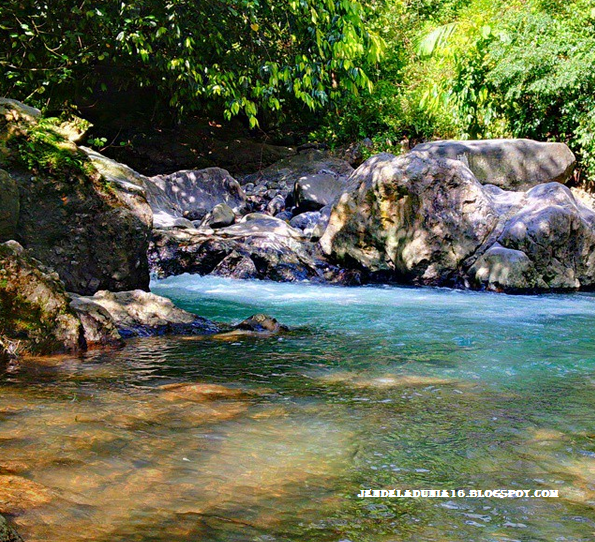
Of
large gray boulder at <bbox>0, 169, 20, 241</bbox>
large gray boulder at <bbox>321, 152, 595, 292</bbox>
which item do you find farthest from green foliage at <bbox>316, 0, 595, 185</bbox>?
large gray boulder at <bbox>0, 169, 20, 241</bbox>

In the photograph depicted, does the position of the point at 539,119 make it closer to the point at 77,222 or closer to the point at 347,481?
the point at 77,222

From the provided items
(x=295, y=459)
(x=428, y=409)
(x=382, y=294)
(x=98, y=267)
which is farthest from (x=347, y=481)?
(x=382, y=294)

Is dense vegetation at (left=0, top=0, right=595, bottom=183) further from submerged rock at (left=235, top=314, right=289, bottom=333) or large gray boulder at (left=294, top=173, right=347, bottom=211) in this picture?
submerged rock at (left=235, top=314, right=289, bottom=333)

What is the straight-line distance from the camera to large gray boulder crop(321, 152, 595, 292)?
973cm

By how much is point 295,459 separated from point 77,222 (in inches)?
176

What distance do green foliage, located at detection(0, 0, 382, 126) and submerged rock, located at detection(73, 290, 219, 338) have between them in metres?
2.84

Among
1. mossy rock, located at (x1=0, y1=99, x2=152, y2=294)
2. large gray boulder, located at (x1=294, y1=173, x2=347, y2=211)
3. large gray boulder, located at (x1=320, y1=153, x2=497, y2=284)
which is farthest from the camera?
large gray boulder, located at (x1=294, y1=173, x2=347, y2=211)

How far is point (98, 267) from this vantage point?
6445 millimetres

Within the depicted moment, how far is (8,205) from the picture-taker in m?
5.72

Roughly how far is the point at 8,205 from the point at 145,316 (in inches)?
63.7

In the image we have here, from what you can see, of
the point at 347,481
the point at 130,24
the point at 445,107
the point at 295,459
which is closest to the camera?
the point at 347,481

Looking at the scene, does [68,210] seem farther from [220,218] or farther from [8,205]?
[220,218]

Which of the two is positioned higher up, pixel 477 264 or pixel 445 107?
pixel 445 107

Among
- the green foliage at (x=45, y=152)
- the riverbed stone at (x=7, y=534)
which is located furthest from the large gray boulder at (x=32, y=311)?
the riverbed stone at (x=7, y=534)
